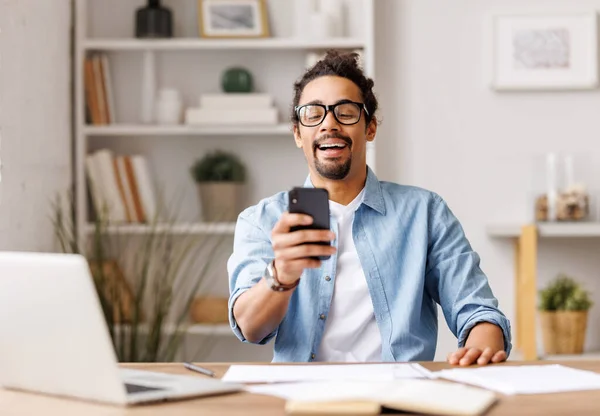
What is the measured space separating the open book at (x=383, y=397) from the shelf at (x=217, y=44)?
7.40ft

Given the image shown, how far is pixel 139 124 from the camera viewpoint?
352 centimetres

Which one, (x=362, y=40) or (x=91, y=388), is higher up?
(x=362, y=40)

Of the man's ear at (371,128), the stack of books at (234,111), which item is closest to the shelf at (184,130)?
the stack of books at (234,111)

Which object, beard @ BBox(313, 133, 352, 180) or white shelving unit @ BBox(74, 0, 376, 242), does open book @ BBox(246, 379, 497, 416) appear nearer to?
beard @ BBox(313, 133, 352, 180)

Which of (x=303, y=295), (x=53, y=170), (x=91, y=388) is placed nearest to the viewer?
(x=91, y=388)

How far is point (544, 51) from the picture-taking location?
11.3 feet

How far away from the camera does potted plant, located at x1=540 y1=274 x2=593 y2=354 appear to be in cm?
322

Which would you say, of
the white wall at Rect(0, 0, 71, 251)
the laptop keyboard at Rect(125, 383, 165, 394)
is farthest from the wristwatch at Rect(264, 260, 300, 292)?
the white wall at Rect(0, 0, 71, 251)

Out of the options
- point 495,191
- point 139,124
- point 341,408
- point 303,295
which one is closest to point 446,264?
point 303,295

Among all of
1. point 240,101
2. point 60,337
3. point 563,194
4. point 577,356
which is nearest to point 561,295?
point 577,356

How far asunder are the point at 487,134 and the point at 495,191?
23 centimetres

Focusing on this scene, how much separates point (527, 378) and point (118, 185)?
232 cm

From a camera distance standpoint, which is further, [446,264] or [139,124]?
[139,124]

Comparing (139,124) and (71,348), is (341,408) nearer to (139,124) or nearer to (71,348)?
(71,348)
